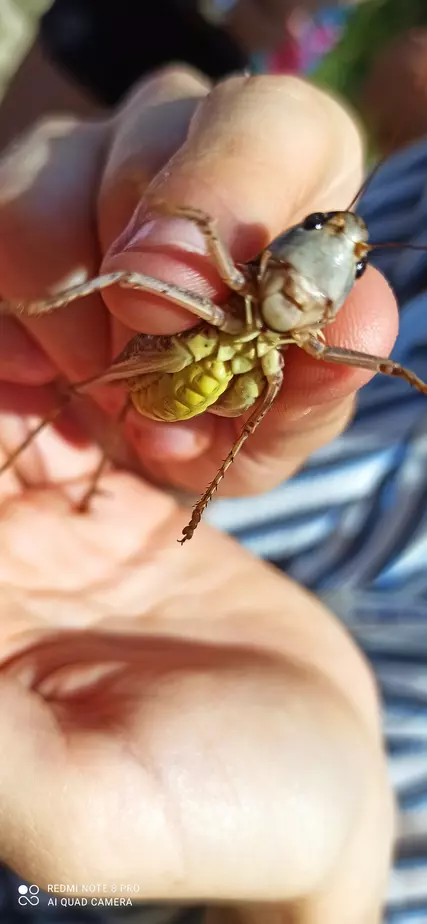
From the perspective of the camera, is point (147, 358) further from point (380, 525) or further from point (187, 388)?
point (380, 525)

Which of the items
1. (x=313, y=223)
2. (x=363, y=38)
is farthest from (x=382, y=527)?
(x=363, y=38)

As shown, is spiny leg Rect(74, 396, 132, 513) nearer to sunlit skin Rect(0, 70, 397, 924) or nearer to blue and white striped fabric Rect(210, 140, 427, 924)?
sunlit skin Rect(0, 70, 397, 924)

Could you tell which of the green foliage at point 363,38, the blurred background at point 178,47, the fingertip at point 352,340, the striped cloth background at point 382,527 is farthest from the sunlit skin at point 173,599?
the green foliage at point 363,38

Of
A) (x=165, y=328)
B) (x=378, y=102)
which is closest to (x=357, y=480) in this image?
(x=165, y=328)

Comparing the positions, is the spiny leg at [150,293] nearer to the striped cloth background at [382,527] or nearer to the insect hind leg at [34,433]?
the insect hind leg at [34,433]

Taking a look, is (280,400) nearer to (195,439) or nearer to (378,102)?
(195,439)

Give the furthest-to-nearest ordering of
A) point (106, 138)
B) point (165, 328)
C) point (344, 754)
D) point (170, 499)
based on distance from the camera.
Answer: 1. point (170, 499)
2. point (106, 138)
3. point (344, 754)
4. point (165, 328)

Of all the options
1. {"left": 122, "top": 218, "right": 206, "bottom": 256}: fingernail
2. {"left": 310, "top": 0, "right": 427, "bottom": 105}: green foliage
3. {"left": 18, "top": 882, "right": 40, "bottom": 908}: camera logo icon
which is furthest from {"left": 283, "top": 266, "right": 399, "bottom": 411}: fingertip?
{"left": 310, "top": 0, "right": 427, "bottom": 105}: green foliage
